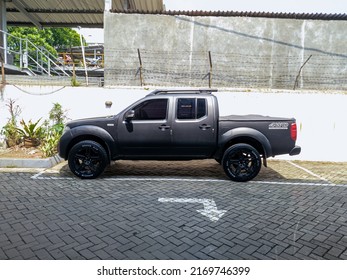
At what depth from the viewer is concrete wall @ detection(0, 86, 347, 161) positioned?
8469 millimetres

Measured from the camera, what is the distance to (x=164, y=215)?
14.1ft

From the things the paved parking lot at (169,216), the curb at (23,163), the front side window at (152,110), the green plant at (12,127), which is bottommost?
the paved parking lot at (169,216)

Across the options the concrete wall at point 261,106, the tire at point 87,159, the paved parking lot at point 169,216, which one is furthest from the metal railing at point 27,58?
the paved parking lot at point 169,216

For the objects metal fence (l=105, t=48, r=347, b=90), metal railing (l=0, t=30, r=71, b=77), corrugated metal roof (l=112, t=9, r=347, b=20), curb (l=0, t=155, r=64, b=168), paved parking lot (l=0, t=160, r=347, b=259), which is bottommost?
paved parking lot (l=0, t=160, r=347, b=259)

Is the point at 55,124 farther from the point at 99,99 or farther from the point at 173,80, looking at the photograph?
the point at 173,80

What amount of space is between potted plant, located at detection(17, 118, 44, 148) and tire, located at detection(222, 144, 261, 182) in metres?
5.78

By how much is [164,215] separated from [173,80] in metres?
6.28

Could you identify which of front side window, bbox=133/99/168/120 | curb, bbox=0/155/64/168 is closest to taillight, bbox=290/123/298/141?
front side window, bbox=133/99/168/120

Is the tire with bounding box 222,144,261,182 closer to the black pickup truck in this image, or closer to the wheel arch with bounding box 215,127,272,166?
the black pickup truck

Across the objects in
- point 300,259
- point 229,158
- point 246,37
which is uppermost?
point 246,37

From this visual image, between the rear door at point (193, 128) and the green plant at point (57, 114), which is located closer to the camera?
the rear door at point (193, 128)

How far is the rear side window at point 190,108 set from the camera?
6102 mm

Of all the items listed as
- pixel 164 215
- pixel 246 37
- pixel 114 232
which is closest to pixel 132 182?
pixel 164 215

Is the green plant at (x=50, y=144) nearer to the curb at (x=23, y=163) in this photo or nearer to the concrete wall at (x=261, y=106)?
the curb at (x=23, y=163)
